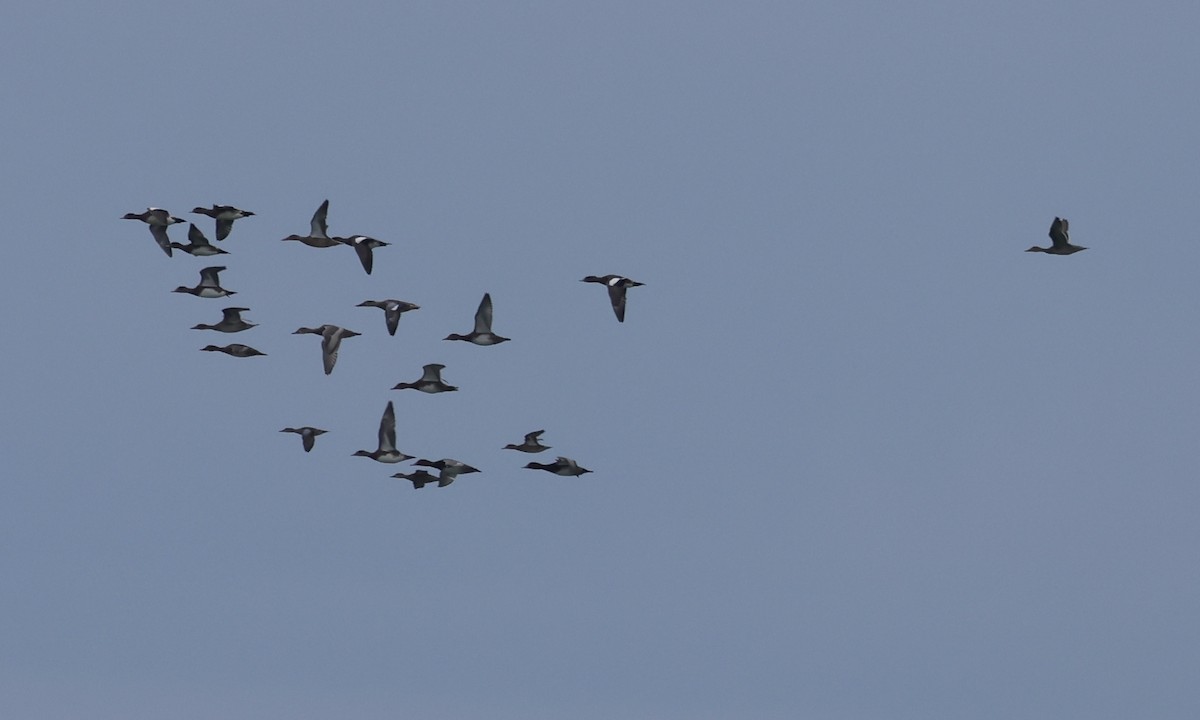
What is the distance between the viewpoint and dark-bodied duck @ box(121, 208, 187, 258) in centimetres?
8669

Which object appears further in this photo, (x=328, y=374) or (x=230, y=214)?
(x=230, y=214)

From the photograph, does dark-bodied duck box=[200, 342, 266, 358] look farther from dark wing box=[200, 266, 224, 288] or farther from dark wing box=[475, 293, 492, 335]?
dark wing box=[475, 293, 492, 335]

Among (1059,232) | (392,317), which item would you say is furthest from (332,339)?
(1059,232)

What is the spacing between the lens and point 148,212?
87000mm

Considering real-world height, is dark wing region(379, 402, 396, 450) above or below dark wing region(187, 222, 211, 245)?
below

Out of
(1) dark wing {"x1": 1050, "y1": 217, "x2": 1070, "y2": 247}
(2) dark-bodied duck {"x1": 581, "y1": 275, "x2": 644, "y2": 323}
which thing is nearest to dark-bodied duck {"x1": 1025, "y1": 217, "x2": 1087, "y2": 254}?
(1) dark wing {"x1": 1050, "y1": 217, "x2": 1070, "y2": 247}

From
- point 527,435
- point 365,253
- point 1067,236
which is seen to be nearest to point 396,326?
point 365,253

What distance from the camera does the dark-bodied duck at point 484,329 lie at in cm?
8625

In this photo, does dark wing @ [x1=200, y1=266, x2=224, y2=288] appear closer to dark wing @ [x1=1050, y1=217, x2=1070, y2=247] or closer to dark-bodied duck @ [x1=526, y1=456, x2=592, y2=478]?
dark-bodied duck @ [x1=526, y1=456, x2=592, y2=478]

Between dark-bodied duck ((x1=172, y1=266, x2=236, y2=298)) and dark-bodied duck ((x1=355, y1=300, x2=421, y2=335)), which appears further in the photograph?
dark-bodied duck ((x1=172, y1=266, x2=236, y2=298))

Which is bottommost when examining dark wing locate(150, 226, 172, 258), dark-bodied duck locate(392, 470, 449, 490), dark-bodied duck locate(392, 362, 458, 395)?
dark-bodied duck locate(392, 470, 449, 490)

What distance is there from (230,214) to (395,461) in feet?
40.4

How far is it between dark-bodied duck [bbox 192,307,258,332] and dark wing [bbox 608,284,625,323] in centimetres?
1536

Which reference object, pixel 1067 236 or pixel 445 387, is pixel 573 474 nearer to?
pixel 445 387
